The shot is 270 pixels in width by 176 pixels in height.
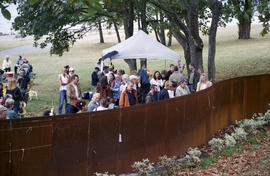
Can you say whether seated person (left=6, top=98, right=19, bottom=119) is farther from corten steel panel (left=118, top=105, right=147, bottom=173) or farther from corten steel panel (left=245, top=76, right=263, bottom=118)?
corten steel panel (left=245, top=76, right=263, bottom=118)

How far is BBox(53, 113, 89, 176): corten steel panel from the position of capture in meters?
7.74

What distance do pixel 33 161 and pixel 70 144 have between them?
0.82m

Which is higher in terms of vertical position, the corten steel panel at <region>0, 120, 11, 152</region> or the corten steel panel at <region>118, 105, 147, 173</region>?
the corten steel panel at <region>0, 120, 11, 152</region>

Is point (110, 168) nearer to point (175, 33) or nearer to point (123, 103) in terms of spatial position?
point (123, 103)

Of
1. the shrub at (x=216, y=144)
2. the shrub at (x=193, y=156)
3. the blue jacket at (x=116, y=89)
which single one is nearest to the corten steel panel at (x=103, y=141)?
the shrub at (x=193, y=156)

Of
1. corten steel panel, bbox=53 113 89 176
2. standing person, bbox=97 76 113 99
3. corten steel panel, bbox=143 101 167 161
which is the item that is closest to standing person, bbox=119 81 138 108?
corten steel panel, bbox=143 101 167 161

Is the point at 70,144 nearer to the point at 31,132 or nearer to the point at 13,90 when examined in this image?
the point at 31,132

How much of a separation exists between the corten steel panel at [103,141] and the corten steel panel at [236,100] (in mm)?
6478

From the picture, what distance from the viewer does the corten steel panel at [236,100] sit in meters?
14.4

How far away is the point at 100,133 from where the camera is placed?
853cm

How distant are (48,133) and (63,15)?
1593 centimetres

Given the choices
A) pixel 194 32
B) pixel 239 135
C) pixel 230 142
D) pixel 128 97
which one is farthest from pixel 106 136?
pixel 194 32

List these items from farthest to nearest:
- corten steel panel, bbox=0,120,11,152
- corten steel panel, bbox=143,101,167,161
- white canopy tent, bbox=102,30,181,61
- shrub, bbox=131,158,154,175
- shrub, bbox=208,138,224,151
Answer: white canopy tent, bbox=102,30,181,61 < shrub, bbox=208,138,224,151 < corten steel panel, bbox=143,101,167,161 < shrub, bbox=131,158,154,175 < corten steel panel, bbox=0,120,11,152

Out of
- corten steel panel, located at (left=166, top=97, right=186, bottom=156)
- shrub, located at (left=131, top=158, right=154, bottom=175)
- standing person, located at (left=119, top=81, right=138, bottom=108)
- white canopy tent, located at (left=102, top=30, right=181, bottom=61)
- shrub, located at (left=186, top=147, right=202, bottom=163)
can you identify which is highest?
white canopy tent, located at (left=102, top=30, right=181, bottom=61)
